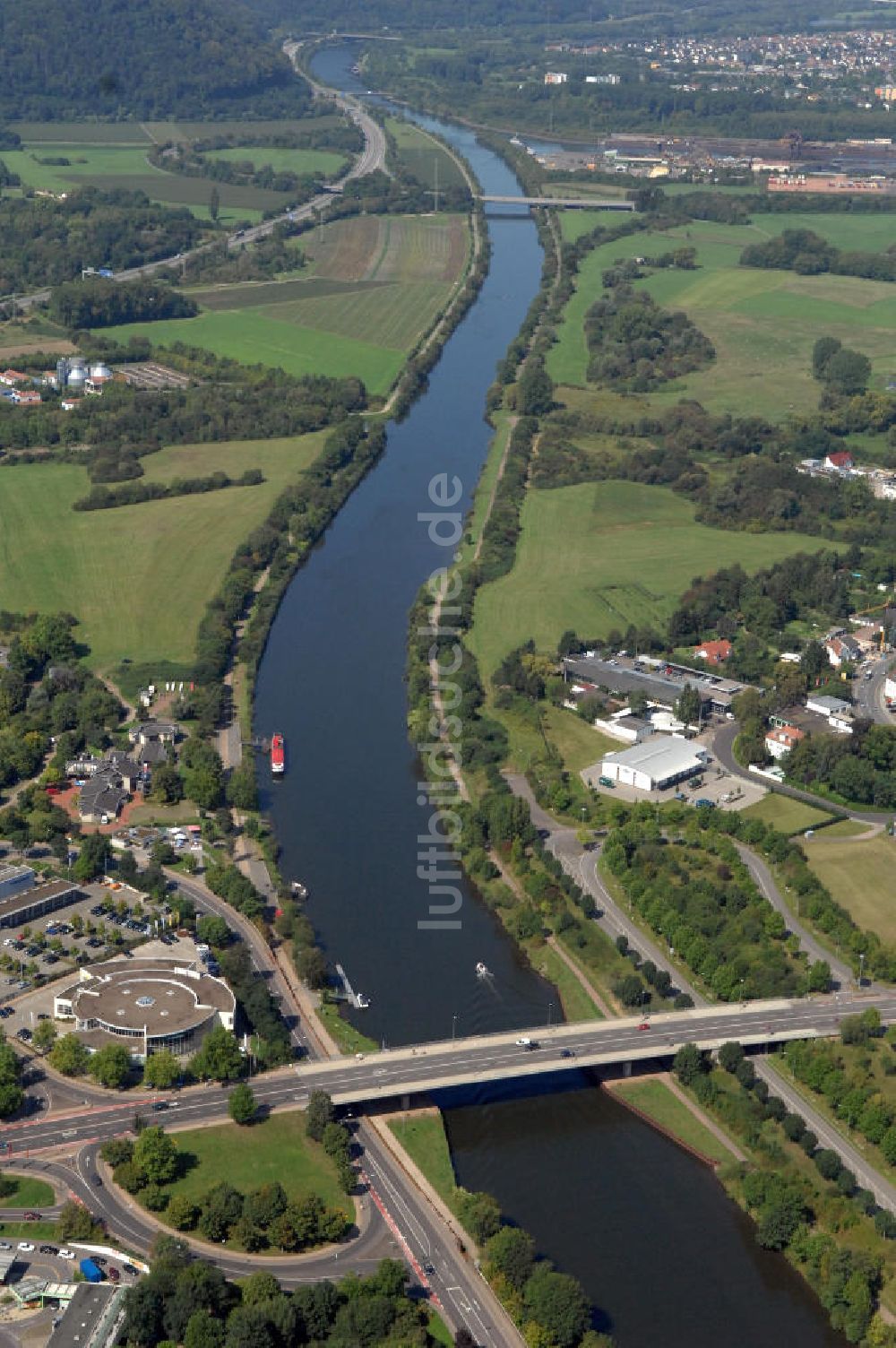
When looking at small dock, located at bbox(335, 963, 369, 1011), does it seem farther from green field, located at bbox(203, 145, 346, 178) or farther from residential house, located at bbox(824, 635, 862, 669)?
green field, located at bbox(203, 145, 346, 178)

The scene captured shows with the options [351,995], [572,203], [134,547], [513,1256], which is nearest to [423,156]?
[572,203]

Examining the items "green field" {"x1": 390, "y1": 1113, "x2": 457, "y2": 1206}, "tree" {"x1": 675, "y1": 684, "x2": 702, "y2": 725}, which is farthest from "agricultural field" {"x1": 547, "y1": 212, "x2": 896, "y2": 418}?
"green field" {"x1": 390, "y1": 1113, "x2": 457, "y2": 1206}

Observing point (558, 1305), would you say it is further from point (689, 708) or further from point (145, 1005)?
point (689, 708)

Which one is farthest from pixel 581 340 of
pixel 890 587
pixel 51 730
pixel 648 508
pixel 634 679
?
pixel 51 730

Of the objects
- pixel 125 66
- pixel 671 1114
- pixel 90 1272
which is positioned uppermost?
pixel 125 66

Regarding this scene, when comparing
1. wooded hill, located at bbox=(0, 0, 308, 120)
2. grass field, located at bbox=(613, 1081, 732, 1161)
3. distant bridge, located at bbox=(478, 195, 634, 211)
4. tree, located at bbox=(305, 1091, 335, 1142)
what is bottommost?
grass field, located at bbox=(613, 1081, 732, 1161)

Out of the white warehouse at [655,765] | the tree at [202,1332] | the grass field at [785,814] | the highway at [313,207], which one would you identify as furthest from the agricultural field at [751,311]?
the tree at [202,1332]
